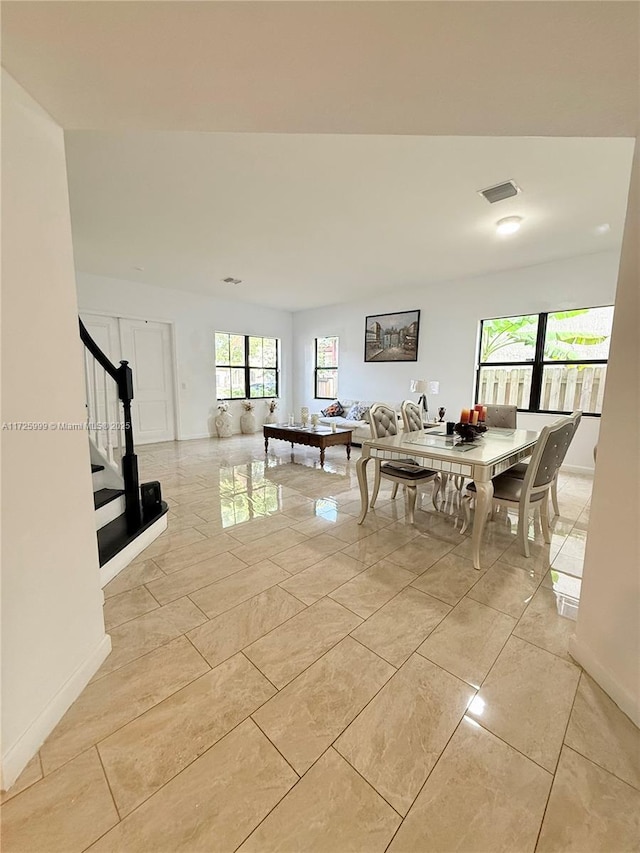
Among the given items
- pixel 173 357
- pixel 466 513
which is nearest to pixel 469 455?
pixel 466 513

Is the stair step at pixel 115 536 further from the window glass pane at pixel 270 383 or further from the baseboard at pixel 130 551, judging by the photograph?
the window glass pane at pixel 270 383

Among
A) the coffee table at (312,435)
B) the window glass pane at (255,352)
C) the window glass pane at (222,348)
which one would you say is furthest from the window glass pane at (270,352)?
the coffee table at (312,435)

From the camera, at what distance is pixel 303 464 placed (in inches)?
195

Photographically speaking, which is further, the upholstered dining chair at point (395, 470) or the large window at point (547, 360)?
the large window at point (547, 360)

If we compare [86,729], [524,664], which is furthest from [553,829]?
[86,729]

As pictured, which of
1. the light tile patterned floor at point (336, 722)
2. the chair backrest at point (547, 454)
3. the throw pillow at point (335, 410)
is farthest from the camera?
the throw pillow at point (335, 410)

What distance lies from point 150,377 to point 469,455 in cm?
573

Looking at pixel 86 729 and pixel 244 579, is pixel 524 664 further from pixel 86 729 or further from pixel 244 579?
pixel 86 729

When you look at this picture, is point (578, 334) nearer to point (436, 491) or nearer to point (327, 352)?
point (436, 491)

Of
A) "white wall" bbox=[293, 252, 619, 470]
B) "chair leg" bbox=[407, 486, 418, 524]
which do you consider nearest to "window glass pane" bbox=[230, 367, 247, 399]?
"white wall" bbox=[293, 252, 619, 470]

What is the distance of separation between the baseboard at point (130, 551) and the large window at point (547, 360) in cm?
492

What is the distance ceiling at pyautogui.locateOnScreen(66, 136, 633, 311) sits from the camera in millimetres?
2291

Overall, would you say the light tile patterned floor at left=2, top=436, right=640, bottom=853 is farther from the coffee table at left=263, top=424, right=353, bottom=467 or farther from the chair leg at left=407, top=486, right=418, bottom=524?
the coffee table at left=263, top=424, right=353, bottom=467

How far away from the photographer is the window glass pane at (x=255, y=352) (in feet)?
24.9
